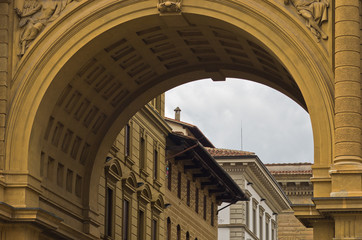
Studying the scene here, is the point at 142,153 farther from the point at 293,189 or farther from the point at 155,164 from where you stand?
the point at 293,189

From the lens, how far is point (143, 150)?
64.1 meters

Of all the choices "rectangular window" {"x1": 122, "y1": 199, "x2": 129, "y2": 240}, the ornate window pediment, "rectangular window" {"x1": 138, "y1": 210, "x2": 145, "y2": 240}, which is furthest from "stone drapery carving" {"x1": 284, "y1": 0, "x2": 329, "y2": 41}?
"rectangular window" {"x1": 138, "y1": 210, "x2": 145, "y2": 240}

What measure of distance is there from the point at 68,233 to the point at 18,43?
7.43 metres

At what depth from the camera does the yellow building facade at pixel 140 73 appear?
3812 centimetres

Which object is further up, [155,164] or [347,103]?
[155,164]

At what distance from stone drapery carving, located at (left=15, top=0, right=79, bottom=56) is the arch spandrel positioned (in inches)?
11.6

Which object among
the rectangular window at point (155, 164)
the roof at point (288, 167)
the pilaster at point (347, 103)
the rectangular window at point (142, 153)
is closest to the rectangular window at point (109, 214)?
the rectangular window at point (142, 153)

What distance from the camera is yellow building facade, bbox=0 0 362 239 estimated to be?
3812cm

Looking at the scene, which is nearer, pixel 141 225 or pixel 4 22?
pixel 4 22

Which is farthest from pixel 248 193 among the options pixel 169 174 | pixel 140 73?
pixel 140 73

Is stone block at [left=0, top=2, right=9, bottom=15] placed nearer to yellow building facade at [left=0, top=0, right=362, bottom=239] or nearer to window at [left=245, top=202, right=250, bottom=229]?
yellow building facade at [left=0, top=0, right=362, bottom=239]

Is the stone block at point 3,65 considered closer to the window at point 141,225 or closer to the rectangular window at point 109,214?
the rectangular window at point 109,214

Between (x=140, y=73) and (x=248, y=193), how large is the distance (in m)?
50.9

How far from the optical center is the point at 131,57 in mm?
45375
